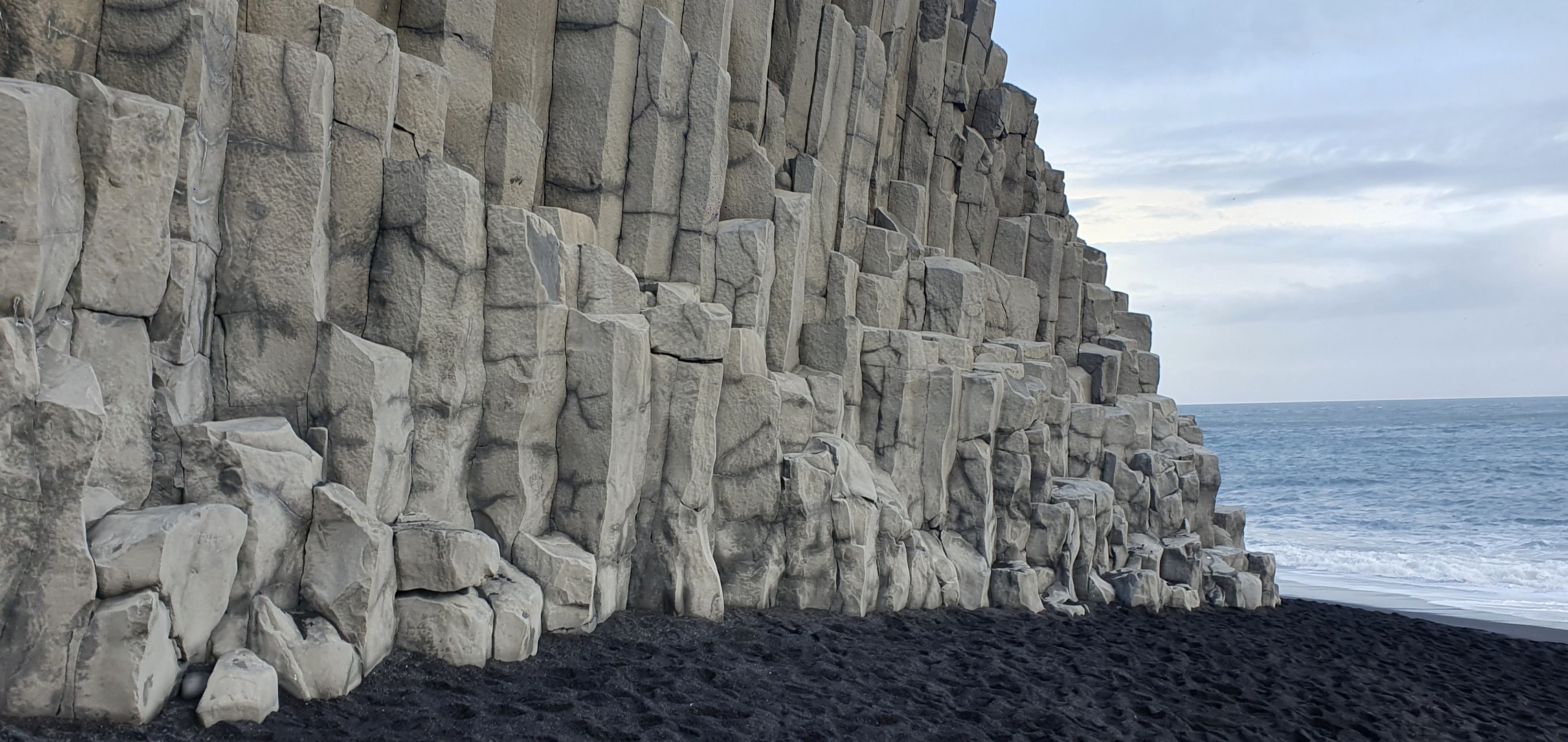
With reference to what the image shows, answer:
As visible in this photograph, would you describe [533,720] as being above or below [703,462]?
below

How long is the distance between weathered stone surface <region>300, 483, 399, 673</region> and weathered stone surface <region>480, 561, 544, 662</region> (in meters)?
0.80

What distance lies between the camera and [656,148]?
921 cm

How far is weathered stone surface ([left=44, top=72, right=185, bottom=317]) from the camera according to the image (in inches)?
195

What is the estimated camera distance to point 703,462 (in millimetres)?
8570

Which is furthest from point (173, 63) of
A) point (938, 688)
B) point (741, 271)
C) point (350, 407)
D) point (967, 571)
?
point (967, 571)

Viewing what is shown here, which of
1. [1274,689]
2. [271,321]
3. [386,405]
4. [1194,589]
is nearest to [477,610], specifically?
[386,405]

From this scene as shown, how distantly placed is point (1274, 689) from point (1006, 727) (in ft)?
12.4

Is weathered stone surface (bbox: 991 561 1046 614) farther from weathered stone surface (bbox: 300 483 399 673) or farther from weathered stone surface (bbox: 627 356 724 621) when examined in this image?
weathered stone surface (bbox: 300 483 399 673)

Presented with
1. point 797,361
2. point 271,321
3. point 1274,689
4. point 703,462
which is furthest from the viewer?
point 797,361

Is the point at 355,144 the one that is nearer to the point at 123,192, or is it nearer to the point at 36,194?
the point at 123,192

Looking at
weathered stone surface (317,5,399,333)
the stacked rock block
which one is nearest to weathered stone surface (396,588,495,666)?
the stacked rock block

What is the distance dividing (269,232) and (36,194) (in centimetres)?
156

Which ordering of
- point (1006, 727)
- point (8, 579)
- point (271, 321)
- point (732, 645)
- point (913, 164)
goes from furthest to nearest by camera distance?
1. point (913, 164)
2. point (732, 645)
3. point (1006, 727)
4. point (271, 321)
5. point (8, 579)

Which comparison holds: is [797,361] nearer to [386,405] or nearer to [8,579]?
[386,405]
